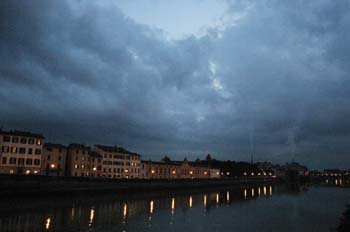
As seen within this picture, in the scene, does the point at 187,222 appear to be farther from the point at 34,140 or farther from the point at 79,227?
the point at 34,140

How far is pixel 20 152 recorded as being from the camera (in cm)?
8169

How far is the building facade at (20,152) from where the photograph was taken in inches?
3098

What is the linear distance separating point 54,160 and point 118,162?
26.1 metres

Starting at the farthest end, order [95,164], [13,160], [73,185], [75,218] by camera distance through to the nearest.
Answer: [95,164], [13,160], [73,185], [75,218]

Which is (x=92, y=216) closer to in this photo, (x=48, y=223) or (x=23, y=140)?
(x=48, y=223)

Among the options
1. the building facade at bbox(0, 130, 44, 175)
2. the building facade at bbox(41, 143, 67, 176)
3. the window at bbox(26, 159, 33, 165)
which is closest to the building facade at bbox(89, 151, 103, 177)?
the building facade at bbox(41, 143, 67, 176)

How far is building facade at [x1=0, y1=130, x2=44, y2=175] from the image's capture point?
78.7m

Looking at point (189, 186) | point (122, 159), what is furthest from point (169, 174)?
point (122, 159)

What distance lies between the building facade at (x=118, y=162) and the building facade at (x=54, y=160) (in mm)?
15604

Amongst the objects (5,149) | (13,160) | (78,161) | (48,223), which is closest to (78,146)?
(78,161)

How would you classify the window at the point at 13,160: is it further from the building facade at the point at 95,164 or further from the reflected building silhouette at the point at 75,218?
the reflected building silhouette at the point at 75,218

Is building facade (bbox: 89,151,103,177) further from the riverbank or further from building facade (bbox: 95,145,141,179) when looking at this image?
the riverbank

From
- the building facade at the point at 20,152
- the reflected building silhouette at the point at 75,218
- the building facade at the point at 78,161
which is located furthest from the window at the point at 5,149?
the reflected building silhouette at the point at 75,218

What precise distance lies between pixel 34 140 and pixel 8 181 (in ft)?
91.1
